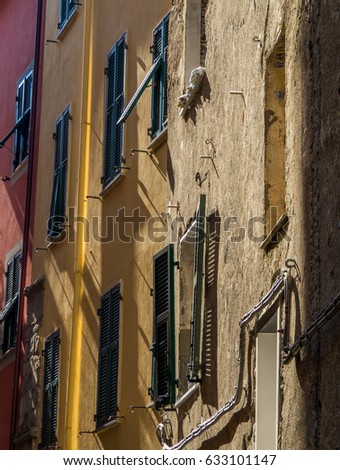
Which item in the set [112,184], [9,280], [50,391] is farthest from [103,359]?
[9,280]

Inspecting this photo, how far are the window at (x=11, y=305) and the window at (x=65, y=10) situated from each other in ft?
10.5

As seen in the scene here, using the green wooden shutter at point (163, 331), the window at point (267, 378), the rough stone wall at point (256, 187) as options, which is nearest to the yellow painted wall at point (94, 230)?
the green wooden shutter at point (163, 331)

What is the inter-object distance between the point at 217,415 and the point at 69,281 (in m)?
5.97

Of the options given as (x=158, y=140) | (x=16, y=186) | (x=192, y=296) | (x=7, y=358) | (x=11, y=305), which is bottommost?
(x=192, y=296)

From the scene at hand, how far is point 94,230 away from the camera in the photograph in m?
15.4

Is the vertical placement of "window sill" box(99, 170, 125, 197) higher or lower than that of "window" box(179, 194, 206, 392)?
higher

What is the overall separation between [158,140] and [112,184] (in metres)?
1.46

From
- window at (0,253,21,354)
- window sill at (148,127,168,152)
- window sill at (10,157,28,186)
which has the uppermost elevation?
window sill at (10,157,28,186)

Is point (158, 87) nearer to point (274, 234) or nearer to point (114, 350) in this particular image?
point (114, 350)

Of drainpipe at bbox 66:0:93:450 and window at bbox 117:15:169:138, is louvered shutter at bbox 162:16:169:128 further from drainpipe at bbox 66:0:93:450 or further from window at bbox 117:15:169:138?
drainpipe at bbox 66:0:93:450

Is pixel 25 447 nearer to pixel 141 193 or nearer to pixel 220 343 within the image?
pixel 141 193

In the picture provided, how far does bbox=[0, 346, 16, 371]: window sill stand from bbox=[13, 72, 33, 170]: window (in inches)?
107

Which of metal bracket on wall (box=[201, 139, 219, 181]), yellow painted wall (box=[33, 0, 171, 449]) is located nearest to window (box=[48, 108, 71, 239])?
yellow painted wall (box=[33, 0, 171, 449])

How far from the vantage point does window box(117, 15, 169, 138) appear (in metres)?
13.5
